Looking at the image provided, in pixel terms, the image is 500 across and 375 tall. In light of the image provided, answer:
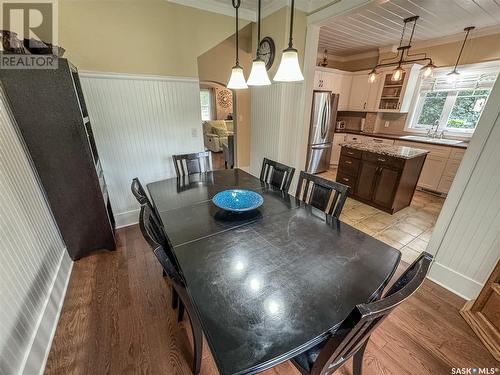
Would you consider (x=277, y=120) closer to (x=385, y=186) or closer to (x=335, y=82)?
(x=385, y=186)

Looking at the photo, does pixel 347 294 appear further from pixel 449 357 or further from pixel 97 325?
pixel 97 325

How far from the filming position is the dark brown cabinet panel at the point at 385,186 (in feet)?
9.40

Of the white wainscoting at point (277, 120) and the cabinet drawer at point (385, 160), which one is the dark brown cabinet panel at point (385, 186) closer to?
the cabinet drawer at point (385, 160)

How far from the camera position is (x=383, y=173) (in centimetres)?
296

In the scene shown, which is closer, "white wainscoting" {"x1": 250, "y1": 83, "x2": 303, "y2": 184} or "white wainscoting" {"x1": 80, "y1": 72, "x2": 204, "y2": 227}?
"white wainscoting" {"x1": 80, "y1": 72, "x2": 204, "y2": 227}

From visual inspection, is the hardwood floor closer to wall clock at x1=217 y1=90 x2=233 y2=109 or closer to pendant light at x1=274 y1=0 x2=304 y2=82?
pendant light at x1=274 y1=0 x2=304 y2=82

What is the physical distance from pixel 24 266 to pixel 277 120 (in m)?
2.89

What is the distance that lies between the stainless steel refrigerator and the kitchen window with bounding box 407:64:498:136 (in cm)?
172

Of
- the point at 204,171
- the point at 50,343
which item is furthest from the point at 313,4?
the point at 50,343

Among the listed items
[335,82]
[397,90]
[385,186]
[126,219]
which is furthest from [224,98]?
[385,186]

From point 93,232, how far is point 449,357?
10.00 feet

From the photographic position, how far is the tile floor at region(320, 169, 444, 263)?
7.89 feet

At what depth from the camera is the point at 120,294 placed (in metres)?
1.76

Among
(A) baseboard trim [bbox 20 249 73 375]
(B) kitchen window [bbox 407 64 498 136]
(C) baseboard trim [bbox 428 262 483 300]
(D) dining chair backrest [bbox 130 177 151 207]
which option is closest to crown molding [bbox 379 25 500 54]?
(B) kitchen window [bbox 407 64 498 136]
